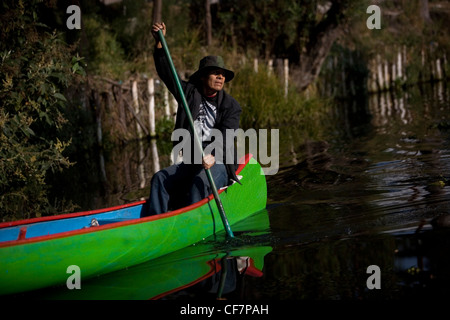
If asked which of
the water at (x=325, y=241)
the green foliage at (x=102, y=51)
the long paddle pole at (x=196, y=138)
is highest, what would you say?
the green foliage at (x=102, y=51)

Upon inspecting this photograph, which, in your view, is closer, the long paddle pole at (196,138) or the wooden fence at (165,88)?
the long paddle pole at (196,138)

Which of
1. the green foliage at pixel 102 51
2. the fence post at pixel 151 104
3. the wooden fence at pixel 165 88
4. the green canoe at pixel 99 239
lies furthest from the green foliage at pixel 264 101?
the green canoe at pixel 99 239

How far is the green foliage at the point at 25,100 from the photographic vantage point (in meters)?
8.97

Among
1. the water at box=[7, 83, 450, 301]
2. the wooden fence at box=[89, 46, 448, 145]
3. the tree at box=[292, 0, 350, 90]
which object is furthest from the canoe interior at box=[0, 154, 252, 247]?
the tree at box=[292, 0, 350, 90]

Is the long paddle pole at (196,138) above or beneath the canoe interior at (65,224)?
above

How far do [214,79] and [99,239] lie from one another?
2.14 metres

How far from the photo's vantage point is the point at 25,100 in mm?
9539

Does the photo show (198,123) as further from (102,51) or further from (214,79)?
(102,51)

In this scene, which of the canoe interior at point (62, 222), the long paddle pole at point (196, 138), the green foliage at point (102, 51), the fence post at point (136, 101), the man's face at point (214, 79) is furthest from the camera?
the green foliage at point (102, 51)

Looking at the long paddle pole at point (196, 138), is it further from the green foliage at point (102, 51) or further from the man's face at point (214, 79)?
the green foliage at point (102, 51)

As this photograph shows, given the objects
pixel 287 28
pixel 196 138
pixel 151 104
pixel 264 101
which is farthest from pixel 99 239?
pixel 287 28

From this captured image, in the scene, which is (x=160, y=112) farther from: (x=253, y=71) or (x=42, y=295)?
(x=42, y=295)

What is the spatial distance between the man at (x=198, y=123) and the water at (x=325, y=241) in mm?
615
